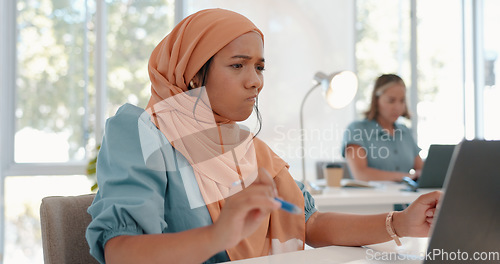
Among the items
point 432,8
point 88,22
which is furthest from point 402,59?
point 88,22

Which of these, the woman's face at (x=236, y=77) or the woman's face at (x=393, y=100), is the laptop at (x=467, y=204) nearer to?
the woman's face at (x=236, y=77)

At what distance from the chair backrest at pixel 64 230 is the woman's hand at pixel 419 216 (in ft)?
2.39

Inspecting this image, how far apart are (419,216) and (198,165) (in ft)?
1.66

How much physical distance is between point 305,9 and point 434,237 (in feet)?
12.8

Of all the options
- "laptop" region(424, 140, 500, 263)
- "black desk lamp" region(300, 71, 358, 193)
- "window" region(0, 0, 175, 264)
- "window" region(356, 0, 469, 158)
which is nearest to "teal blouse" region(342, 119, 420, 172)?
"black desk lamp" region(300, 71, 358, 193)

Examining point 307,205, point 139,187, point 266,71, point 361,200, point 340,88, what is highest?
point 266,71

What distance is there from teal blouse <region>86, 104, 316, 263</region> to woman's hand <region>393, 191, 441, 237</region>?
1.37ft

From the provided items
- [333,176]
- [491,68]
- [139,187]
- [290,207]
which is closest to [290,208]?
[290,207]

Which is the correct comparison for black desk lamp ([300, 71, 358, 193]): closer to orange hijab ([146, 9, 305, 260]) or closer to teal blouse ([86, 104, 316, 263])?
orange hijab ([146, 9, 305, 260])

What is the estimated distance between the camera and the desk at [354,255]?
3.25 feet

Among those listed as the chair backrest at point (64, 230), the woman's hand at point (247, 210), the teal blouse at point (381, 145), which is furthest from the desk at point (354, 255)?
the teal blouse at point (381, 145)

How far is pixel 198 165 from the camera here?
→ 1.08 metres

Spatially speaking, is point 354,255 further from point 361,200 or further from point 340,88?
point 340,88

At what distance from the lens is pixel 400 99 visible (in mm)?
3018
